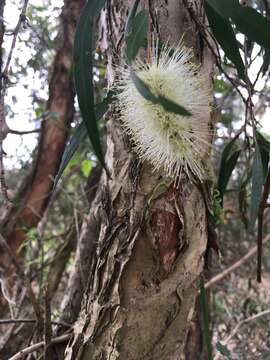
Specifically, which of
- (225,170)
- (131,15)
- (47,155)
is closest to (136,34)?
(131,15)

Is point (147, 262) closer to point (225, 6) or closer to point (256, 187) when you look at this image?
point (256, 187)

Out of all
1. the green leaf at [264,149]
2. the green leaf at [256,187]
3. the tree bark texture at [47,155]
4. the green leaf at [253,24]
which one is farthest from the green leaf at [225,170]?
the tree bark texture at [47,155]

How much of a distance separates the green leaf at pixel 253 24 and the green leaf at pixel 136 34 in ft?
0.41

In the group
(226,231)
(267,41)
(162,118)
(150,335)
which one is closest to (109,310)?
(150,335)

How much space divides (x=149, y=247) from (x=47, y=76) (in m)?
1.35

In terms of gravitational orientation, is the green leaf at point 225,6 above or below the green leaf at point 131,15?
below

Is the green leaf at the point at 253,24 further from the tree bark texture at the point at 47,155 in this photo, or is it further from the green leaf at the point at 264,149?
the tree bark texture at the point at 47,155

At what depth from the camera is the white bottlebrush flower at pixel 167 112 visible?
2.14 feet

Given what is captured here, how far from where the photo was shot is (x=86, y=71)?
0.68 m

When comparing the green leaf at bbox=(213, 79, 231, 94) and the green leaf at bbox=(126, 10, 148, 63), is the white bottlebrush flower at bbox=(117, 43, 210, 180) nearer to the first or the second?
the green leaf at bbox=(126, 10, 148, 63)

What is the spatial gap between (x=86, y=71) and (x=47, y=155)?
131 centimetres

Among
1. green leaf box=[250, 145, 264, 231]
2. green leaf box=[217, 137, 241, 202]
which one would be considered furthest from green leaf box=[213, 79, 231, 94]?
green leaf box=[250, 145, 264, 231]

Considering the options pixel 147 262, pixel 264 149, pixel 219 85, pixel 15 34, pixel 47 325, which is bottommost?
pixel 47 325

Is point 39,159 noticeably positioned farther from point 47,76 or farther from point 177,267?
point 177,267
